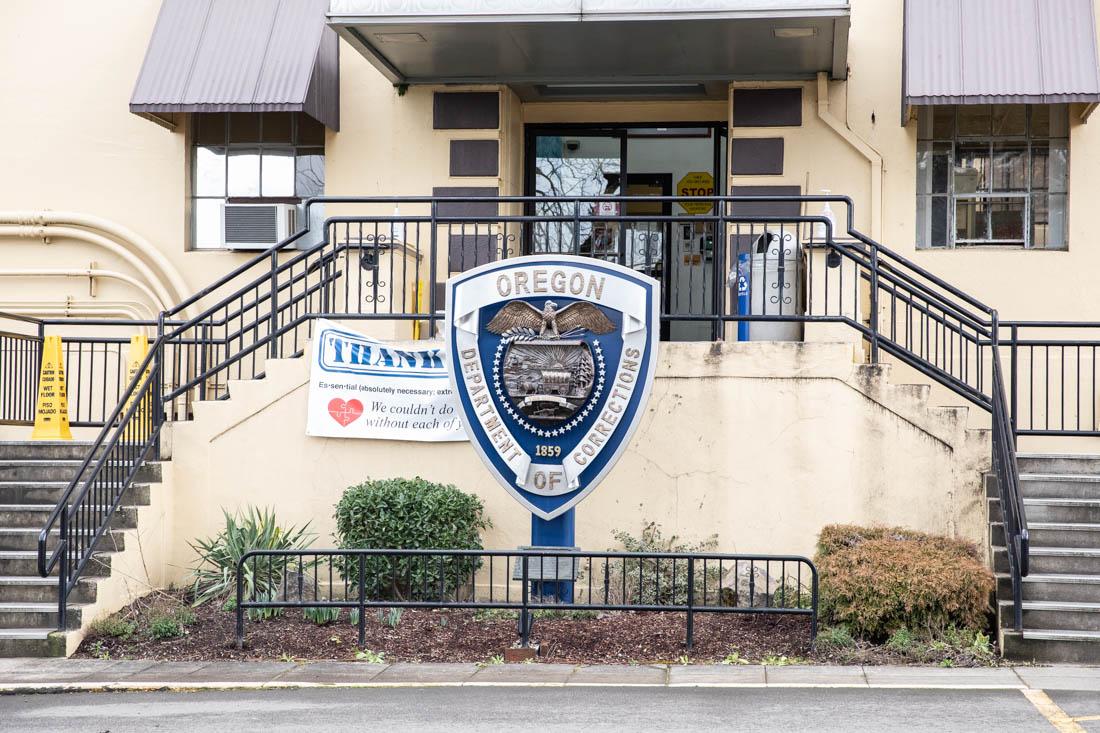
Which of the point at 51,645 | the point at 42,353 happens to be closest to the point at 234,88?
the point at 42,353

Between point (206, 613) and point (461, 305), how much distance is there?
3476 millimetres

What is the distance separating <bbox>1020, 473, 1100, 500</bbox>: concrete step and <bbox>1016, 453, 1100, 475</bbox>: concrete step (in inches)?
10.9

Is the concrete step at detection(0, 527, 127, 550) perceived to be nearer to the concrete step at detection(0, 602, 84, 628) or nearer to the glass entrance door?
the concrete step at detection(0, 602, 84, 628)

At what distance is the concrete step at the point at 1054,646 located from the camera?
9516mm

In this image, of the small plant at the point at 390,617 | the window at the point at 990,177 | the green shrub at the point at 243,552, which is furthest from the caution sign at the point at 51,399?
the window at the point at 990,177

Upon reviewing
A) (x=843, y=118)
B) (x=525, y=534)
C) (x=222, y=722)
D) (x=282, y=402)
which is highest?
(x=843, y=118)

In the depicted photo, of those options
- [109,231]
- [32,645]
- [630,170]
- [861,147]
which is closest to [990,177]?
[861,147]

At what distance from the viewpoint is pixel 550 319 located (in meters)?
10.2

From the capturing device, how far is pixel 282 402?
12344 millimetres

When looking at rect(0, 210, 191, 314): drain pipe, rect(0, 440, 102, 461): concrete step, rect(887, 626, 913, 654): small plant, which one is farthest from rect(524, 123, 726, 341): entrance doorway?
rect(887, 626, 913, 654): small plant

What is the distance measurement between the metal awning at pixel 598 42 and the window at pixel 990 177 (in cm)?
141

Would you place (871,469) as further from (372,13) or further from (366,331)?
(372,13)

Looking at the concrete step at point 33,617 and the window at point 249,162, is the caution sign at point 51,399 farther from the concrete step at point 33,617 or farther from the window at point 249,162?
the window at point 249,162

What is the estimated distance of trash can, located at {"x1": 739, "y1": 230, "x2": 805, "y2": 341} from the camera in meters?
12.8
